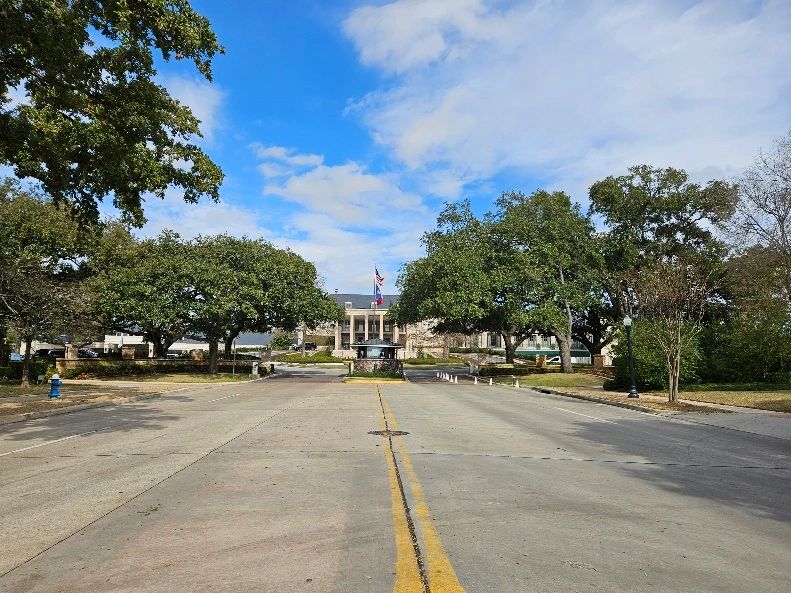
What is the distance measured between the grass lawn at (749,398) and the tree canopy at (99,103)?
61.0 feet

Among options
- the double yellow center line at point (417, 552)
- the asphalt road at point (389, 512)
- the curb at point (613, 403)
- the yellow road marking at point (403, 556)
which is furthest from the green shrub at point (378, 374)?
the yellow road marking at point (403, 556)

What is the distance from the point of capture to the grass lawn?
20.6 m

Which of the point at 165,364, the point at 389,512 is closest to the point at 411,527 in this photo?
the point at 389,512

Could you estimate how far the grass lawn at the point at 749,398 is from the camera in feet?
67.5

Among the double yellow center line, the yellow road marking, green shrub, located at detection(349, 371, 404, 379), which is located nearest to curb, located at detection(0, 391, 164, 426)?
the double yellow center line

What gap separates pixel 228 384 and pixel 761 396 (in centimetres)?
2601

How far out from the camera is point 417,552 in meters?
4.98

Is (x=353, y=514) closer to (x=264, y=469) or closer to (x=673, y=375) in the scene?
(x=264, y=469)

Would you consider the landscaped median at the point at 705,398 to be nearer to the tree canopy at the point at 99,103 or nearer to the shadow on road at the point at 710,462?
the shadow on road at the point at 710,462

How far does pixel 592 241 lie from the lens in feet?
139

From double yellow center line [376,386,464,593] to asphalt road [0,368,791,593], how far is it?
21 millimetres

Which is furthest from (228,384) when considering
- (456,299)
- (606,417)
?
(606,417)

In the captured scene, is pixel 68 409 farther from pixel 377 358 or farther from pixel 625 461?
pixel 377 358

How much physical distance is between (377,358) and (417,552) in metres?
39.1
